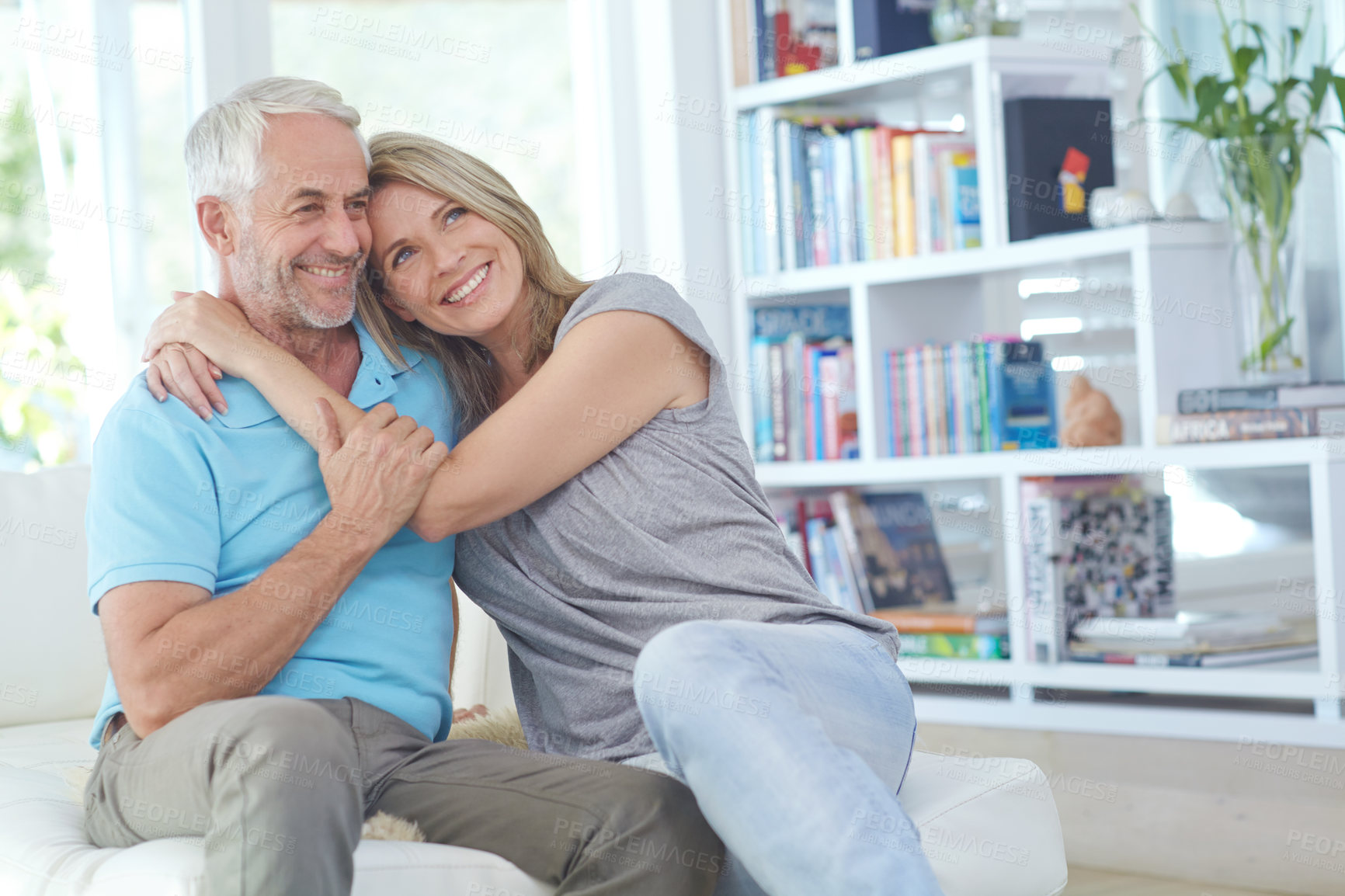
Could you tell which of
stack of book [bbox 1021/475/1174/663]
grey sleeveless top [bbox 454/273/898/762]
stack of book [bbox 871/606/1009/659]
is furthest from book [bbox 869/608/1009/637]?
grey sleeveless top [bbox 454/273/898/762]

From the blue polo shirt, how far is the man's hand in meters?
0.07

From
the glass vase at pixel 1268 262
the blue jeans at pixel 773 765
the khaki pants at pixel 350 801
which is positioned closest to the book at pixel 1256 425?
the glass vase at pixel 1268 262

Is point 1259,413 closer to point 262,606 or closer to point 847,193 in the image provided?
point 847,193

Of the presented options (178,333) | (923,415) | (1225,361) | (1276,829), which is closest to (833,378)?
(923,415)

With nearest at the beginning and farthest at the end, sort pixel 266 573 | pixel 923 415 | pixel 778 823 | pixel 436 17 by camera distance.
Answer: pixel 778 823, pixel 266 573, pixel 923 415, pixel 436 17

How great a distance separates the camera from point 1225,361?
2.54m

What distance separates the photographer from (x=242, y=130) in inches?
54.1

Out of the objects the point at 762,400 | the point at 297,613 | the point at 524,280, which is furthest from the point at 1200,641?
the point at 297,613

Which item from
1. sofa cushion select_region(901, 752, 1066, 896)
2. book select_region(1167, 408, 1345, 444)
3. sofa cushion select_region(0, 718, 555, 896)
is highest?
book select_region(1167, 408, 1345, 444)

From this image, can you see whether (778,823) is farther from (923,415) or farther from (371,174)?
(923,415)

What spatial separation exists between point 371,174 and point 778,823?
0.90 metres

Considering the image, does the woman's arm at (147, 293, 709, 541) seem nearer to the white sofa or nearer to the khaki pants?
the khaki pants

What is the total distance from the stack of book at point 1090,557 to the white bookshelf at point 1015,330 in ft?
0.13

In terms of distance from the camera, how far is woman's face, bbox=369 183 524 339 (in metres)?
1.46
